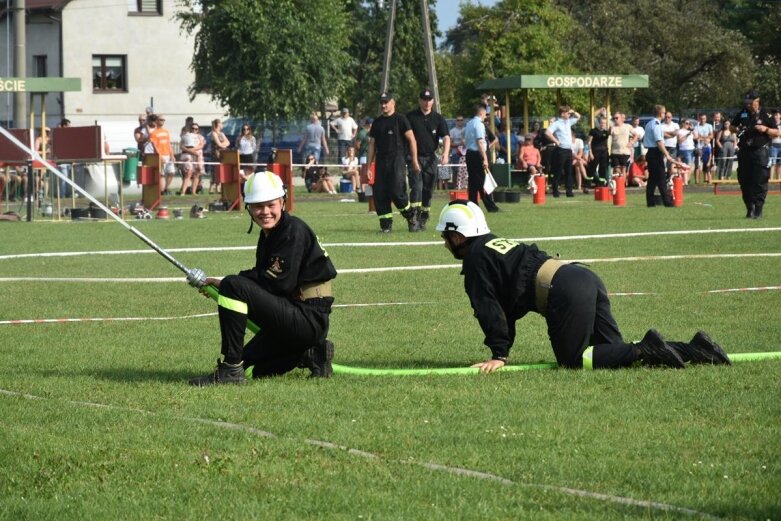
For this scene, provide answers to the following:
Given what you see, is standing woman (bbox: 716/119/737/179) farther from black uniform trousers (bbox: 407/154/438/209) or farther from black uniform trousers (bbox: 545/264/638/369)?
black uniform trousers (bbox: 545/264/638/369)

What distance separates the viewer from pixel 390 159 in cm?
2036

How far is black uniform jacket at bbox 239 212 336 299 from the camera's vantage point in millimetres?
8594

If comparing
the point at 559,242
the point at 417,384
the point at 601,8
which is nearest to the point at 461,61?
the point at 601,8

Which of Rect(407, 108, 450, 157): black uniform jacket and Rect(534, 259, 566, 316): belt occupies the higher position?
Rect(407, 108, 450, 157): black uniform jacket

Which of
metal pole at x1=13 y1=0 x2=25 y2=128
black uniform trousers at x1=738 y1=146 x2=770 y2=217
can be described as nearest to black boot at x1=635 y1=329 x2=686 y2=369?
black uniform trousers at x1=738 y1=146 x2=770 y2=217

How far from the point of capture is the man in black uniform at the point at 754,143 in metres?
20.9

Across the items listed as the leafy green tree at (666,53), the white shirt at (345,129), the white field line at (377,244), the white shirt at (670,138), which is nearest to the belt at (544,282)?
the white field line at (377,244)

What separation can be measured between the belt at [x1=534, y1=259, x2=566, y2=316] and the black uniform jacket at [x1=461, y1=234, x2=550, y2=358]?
0.03 metres

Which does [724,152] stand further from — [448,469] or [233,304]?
[448,469]

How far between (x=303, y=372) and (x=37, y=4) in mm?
62879

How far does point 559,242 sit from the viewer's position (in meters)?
18.8

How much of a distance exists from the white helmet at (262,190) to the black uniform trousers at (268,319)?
0.47 meters

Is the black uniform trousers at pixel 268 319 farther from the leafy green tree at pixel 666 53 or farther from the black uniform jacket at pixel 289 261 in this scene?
the leafy green tree at pixel 666 53

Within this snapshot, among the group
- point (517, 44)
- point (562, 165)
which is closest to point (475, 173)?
point (562, 165)
